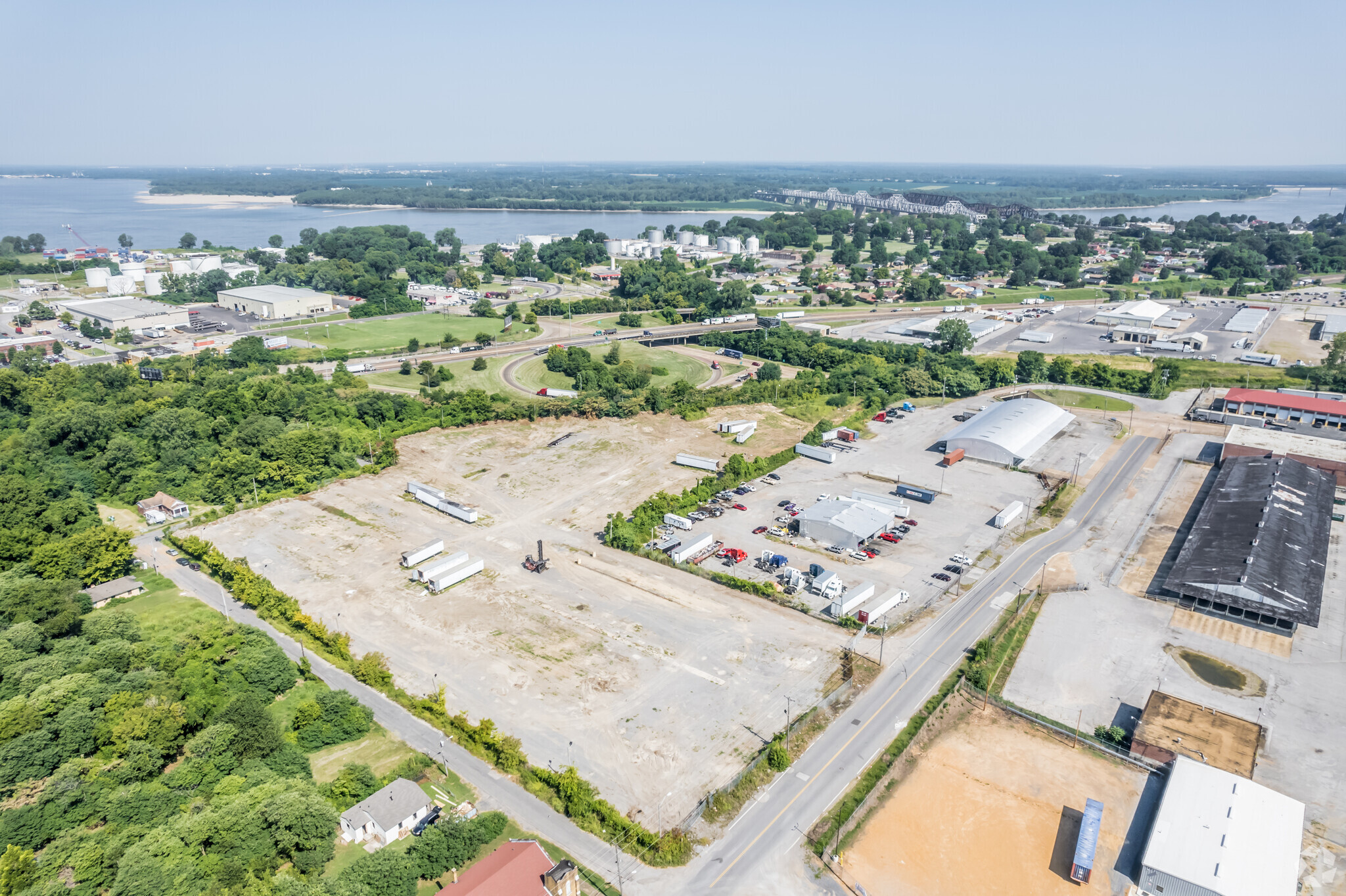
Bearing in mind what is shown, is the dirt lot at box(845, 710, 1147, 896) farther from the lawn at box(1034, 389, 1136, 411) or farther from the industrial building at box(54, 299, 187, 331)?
the industrial building at box(54, 299, 187, 331)

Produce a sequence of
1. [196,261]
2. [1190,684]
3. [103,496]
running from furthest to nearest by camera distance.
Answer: [196,261], [103,496], [1190,684]

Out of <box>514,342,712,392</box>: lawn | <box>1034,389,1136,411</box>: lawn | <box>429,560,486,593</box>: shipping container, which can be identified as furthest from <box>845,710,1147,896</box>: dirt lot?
<box>514,342,712,392</box>: lawn

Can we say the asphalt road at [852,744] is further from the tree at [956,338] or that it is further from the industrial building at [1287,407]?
the tree at [956,338]

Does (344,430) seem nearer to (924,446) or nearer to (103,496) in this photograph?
(103,496)

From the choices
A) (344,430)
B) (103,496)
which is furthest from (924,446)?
(103,496)

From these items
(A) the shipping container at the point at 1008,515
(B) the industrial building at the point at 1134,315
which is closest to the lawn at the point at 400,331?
(A) the shipping container at the point at 1008,515
